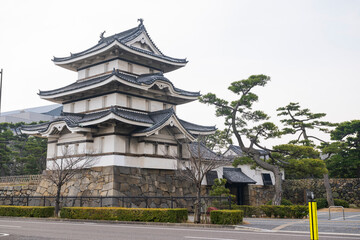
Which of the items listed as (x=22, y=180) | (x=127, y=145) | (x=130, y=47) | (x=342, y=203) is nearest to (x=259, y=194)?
(x=342, y=203)

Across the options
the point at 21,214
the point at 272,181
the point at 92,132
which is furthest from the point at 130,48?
the point at 272,181

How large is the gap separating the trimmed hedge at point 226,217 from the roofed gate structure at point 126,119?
9.00 m

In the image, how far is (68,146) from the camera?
27.9 metres

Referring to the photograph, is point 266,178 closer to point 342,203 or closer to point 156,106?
point 342,203

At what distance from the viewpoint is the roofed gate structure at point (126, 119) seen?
2553 centimetres

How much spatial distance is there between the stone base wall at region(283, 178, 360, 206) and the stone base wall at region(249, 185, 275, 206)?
2.59 meters

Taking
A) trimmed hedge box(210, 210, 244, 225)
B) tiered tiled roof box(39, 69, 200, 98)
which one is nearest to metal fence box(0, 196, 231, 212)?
trimmed hedge box(210, 210, 244, 225)

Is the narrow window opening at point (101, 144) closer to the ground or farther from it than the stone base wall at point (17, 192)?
farther from it

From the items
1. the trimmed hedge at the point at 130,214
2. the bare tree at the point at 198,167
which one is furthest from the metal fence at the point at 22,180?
the bare tree at the point at 198,167

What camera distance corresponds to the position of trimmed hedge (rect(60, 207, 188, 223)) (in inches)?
736

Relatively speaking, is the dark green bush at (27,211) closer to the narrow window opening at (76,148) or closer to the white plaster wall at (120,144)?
the narrow window opening at (76,148)

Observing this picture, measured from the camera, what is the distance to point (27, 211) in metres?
23.7

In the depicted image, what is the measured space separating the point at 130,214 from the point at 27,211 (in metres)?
8.35

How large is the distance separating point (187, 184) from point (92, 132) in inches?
340
